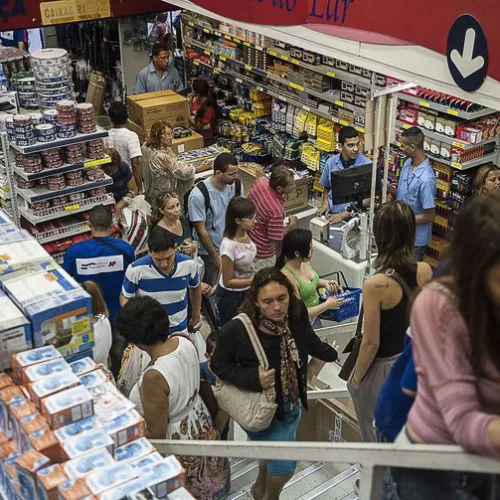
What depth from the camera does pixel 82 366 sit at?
2920mm

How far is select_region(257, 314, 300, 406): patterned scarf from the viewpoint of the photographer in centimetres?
348

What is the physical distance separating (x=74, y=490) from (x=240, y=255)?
9.92 feet

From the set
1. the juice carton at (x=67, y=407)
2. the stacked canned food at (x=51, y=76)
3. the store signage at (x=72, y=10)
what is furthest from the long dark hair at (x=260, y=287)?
the store signage at (x=72, y=10)

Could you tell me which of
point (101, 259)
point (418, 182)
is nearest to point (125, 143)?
point (101, 259)

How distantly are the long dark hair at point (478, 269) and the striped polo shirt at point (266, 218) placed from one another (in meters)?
4.08

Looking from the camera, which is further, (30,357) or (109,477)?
(30,357)

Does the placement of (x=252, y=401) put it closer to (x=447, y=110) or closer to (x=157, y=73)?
(x=447, y=110)

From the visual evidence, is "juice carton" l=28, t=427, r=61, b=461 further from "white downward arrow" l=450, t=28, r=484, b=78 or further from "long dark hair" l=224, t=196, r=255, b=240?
"white downward arrow" l=450, t=28, r=484, b=78

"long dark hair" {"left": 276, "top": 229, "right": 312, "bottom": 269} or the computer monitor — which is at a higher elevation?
"long dark hair" {"left": 276, "top": 229, "right": 312, "bottom": 269}

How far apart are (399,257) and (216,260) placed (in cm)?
282

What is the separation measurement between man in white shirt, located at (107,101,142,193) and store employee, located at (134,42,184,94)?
258cm

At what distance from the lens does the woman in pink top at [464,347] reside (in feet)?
5.32

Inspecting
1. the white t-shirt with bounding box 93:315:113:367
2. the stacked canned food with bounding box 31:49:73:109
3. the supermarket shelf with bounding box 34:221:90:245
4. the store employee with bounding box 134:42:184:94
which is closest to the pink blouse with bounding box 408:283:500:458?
the white t-shirt with bounding box 93:315:113:367

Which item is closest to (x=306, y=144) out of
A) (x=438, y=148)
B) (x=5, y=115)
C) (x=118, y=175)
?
(x=438, y=148)
